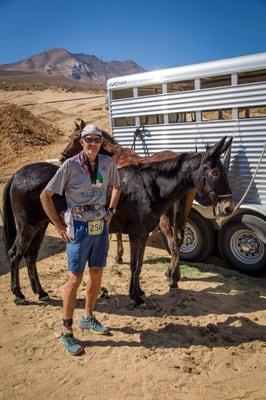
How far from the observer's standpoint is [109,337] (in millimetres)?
4070

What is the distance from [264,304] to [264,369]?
1.48m

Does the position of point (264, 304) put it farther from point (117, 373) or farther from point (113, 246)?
point (113, 246)

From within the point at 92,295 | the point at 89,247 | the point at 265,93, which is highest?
the point at 265,93

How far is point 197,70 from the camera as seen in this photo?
605 cm

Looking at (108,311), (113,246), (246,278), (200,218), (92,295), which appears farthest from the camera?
(113,246)

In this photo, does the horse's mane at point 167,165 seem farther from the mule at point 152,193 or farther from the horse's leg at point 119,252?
the horse's leg at point 119,252

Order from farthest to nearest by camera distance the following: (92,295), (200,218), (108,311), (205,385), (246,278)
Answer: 1. (200,218)
2. (246,278)
3. (108,311)
4. (92,295)
5. (205,385)

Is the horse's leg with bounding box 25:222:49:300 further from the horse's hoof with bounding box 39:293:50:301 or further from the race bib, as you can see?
the race bib

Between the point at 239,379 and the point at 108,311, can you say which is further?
the point at 108,311

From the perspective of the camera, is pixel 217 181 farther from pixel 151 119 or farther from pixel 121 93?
pixel 121 93

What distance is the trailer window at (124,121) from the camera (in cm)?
728

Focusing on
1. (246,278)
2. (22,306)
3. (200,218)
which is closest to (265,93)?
(200,218)

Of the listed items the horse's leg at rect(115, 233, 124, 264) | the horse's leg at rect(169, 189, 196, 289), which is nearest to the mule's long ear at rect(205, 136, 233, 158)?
the horse's leg at rect(169, 189, 196, 289)

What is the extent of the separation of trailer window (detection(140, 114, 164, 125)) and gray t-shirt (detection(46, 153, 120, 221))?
11.7ft
